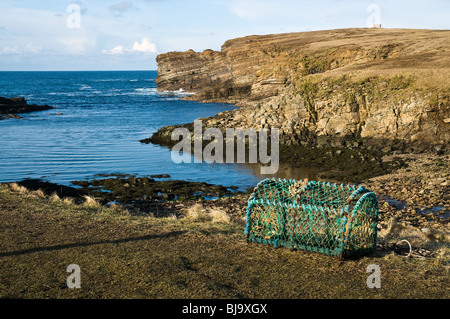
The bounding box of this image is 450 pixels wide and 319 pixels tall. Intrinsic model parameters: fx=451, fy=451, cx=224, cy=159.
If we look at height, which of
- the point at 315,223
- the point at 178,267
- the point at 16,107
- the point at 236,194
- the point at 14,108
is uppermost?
the point at 16,107

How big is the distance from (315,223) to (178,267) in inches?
113

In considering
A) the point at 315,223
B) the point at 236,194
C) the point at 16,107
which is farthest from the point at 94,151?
the point at 16,107

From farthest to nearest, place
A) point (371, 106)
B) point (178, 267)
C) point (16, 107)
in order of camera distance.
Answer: point (16, 107)
point (371, 106)
point (178, 267)

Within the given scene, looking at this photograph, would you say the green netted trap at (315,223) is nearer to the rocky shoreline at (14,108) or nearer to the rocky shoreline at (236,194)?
the rocky shoreline at (236,194)

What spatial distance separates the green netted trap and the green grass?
25cm

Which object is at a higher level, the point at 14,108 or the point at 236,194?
the point at 14,108

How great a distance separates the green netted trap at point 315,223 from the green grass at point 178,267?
25 centimetres

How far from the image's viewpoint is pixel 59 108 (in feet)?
250

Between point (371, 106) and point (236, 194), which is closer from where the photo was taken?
point (236, 194)

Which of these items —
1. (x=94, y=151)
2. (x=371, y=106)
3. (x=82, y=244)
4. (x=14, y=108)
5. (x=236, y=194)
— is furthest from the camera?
(x=14, y=108)

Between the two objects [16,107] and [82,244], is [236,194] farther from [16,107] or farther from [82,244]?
[16,107]

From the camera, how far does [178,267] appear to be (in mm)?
8320

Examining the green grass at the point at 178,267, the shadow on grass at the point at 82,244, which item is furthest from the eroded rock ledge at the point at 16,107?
the shadow on grass at the point at 82,244

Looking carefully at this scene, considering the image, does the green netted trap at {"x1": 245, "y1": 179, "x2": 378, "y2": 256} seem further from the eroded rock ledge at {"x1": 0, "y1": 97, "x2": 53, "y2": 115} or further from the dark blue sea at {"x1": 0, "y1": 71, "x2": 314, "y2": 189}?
the eroded rock ledge at {"x1": 0, "y1": 97, "x2": 53, "y2": 115}
